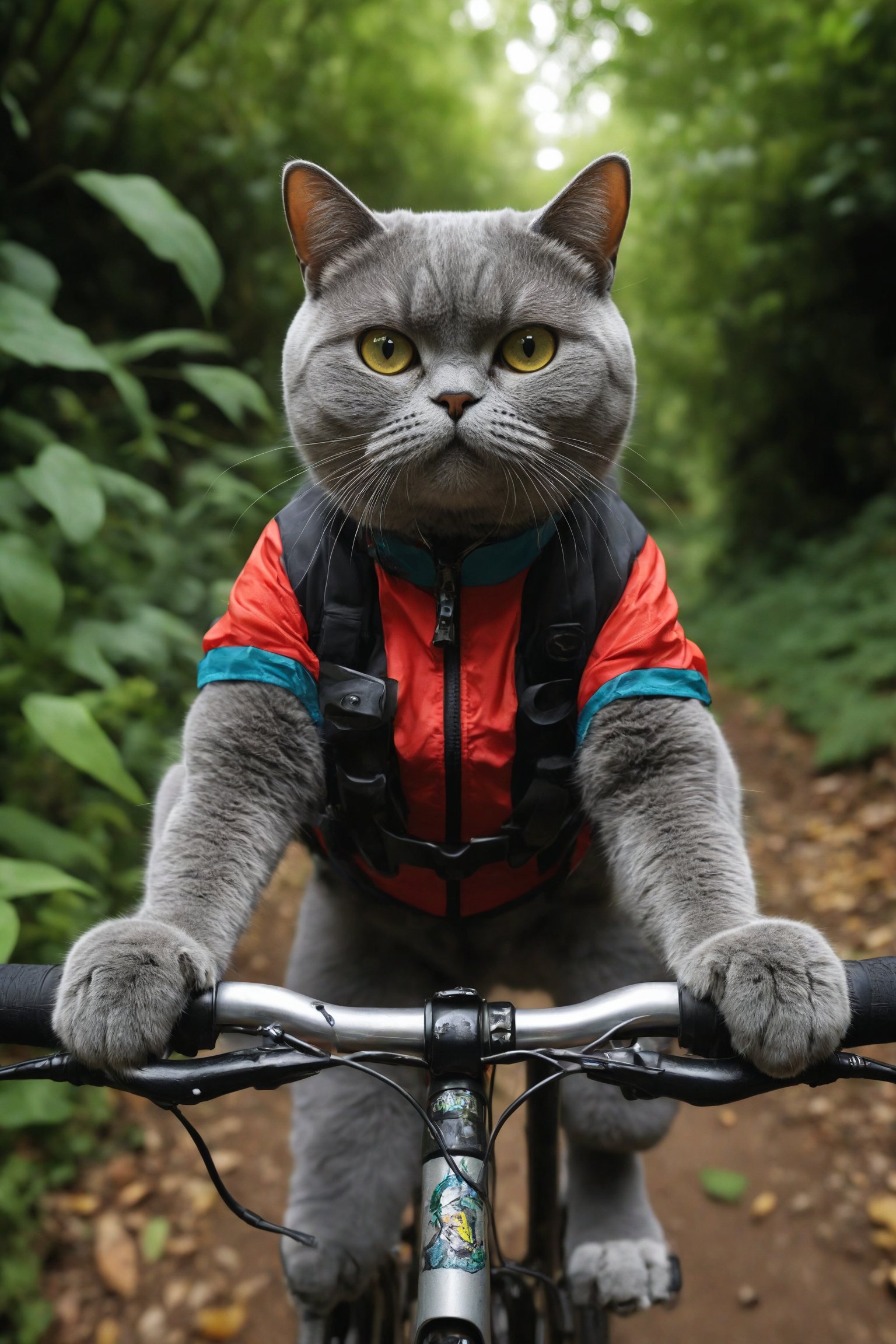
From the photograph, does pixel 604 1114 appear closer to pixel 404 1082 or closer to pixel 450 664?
pixel 404 1082

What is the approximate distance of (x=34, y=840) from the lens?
1.88 m

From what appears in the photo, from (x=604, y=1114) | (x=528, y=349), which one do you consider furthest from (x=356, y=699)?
(x=604, y=1114)

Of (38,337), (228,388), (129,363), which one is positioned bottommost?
(38,337)

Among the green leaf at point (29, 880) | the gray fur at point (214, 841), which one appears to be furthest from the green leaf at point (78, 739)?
the gray fur at point (214, 841)

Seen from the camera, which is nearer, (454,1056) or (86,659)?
(454,1056)

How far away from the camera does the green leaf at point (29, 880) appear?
145 cm

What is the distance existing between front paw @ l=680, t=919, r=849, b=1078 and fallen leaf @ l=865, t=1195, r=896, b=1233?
5.68 ft

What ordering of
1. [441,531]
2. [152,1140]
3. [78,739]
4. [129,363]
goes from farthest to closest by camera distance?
[129,363] → [152,1140] → [78,739] → [441,531]

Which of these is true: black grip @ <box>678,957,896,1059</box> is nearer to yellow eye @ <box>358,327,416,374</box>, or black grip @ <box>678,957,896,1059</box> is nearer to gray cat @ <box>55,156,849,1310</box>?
gray cat @ <box>55,156,849,1310</box>

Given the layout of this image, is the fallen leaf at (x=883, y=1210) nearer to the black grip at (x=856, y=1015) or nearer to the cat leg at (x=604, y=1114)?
the cat leg at (x=604, y=1114)

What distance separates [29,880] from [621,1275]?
109cm

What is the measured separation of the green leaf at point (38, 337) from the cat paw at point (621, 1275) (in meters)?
1.88

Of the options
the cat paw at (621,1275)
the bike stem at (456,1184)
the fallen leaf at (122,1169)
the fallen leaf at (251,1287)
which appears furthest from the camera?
the fallen leaf at (122,1169)

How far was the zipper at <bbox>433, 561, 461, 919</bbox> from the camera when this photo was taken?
1.10 meters
